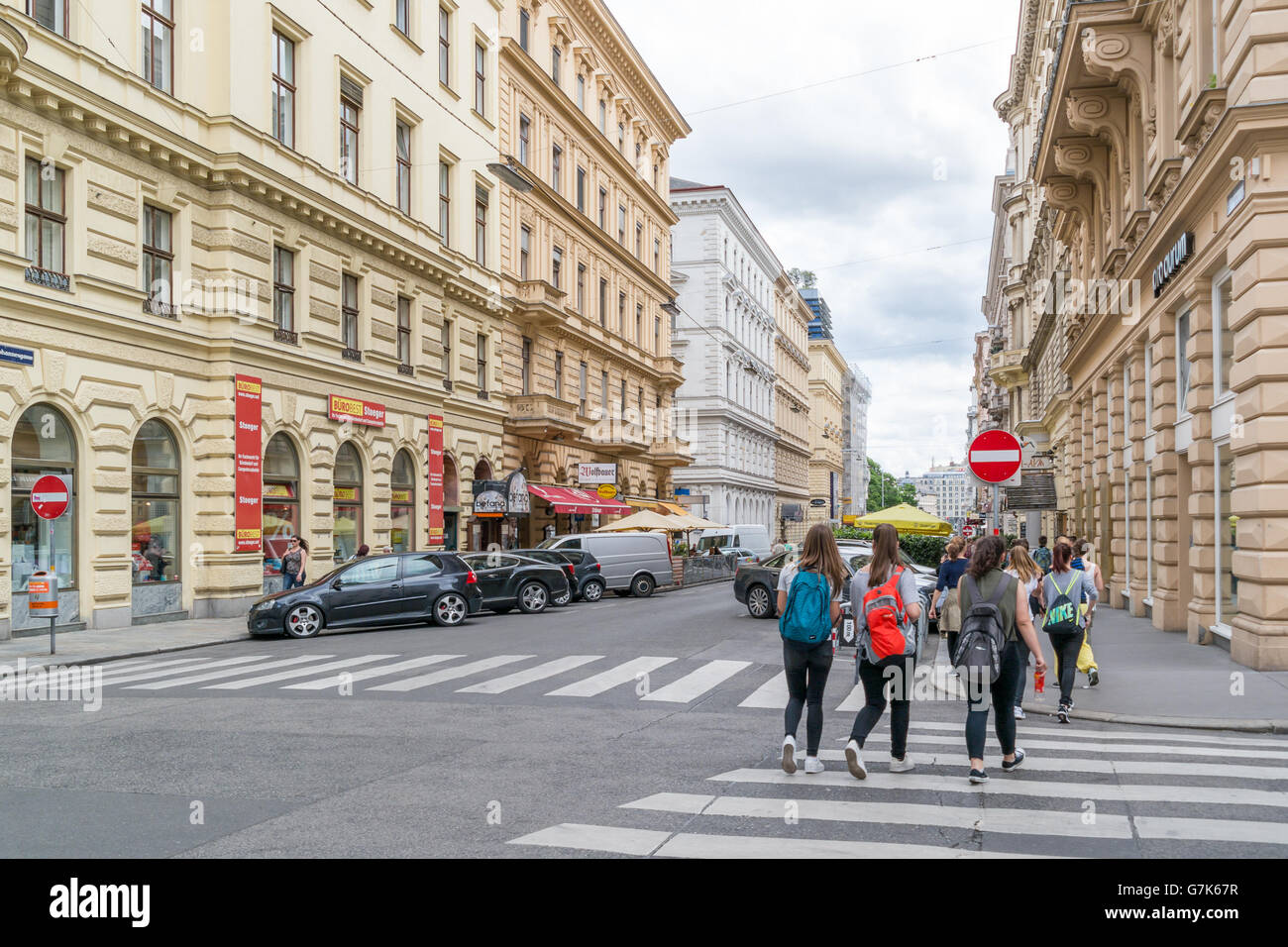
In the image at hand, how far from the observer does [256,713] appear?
10.7 m

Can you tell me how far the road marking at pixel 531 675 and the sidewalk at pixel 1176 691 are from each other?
4874mm

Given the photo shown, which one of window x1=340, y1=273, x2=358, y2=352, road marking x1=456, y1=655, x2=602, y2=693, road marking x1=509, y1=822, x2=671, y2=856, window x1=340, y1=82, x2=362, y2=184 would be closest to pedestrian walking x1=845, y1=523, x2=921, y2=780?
road marking x1=509, y1=822, x2=671, y2=856

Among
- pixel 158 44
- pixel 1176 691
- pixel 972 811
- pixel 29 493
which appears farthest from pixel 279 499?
pixel 972 811

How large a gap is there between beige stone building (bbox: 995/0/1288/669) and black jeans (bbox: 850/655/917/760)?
708cm

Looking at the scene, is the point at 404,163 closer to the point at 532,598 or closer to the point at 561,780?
the point at 532,598

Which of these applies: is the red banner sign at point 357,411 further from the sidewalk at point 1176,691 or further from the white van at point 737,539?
the white van at point 737,539

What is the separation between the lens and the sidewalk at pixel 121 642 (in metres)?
15.5

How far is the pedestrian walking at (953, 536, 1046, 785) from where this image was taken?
7.70 m

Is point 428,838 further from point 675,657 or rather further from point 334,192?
point 334,192

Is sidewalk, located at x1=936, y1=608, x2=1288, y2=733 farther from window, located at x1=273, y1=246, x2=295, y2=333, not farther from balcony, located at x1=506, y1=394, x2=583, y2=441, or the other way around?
balcony, located at x1=506, y1=394, x2=583, y2=441

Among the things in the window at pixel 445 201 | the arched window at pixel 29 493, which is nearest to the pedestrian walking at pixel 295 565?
the arched window at pixel 29 493

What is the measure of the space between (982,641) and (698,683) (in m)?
5.65
